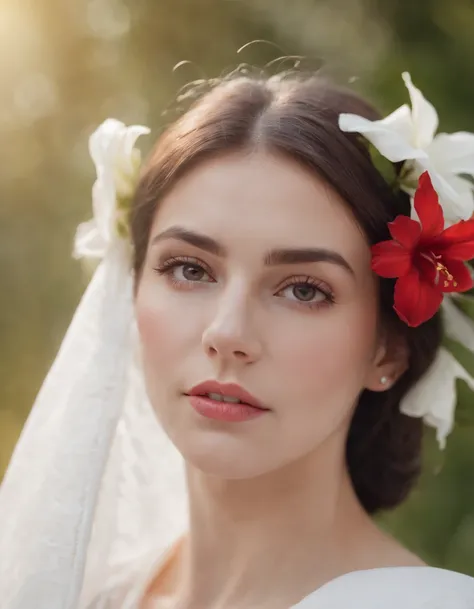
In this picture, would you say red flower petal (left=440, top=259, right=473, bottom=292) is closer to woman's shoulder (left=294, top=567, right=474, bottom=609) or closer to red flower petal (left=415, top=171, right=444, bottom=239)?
red flower petal (left=415, top=171, right=444, bottom=239)

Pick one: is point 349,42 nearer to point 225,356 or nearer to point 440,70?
point 440,70

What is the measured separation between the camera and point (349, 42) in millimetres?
1801

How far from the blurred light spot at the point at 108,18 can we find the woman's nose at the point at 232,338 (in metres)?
1.22

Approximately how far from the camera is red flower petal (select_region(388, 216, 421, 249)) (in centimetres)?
100

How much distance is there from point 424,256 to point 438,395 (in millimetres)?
215

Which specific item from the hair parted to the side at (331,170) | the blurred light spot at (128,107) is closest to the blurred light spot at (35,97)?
the blurred light spot at (128,107)

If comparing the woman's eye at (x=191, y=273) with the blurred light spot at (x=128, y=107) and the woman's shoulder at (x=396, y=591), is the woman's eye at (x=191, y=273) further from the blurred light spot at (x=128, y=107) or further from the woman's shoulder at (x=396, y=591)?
the blurred light spot at (x=128, y=107)

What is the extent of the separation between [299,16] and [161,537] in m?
1.11

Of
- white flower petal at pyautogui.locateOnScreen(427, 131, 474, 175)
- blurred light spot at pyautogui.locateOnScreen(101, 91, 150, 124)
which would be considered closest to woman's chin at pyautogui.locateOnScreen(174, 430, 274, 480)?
white flower petal at pyautogui.locateOnScreen(427, 131, 474, 175)

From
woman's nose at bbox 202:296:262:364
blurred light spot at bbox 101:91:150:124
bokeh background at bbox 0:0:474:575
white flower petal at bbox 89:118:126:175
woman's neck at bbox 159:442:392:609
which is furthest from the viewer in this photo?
blurred light spot at bbox 101:91:150:124

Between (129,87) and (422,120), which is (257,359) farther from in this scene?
(129,87)

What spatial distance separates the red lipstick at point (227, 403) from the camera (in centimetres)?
98

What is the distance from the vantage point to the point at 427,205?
989 mm

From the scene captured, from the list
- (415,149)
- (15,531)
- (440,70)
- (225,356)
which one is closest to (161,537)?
(15,531)
